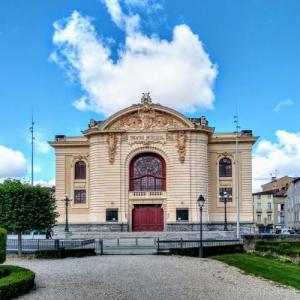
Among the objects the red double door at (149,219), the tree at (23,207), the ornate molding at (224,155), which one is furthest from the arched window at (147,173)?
the tree at (23,207)

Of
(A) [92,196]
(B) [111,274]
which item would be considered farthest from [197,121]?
(B) [111,274]

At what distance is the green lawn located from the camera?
21359 millimetres

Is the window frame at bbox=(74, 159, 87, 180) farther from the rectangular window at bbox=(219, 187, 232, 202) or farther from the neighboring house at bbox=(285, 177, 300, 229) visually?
the neighboring house at bbox=(285, 177, 300, 229)

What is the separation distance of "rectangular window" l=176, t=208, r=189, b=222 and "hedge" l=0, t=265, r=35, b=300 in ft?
133

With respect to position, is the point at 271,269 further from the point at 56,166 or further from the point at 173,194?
the point at 56,166

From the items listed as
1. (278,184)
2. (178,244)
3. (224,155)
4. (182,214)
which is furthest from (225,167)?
(278,184)

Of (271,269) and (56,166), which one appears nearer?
(271,269)

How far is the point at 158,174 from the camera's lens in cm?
6234

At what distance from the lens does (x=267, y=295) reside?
18094 millimetres

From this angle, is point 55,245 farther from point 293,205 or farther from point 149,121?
point 293,205

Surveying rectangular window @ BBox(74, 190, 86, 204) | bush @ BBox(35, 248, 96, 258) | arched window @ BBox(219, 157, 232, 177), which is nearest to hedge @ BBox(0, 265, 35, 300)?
bush @ BBox(35, 248, 96, 258)

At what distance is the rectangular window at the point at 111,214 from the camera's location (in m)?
61.0

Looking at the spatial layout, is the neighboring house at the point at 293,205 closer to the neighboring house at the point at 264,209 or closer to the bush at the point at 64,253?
the neighboring house at the point at 264,209

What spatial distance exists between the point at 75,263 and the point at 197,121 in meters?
34.9
